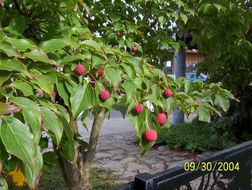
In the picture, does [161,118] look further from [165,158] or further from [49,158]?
[165,158]

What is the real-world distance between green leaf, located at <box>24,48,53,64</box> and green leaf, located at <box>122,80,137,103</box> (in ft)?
0.94

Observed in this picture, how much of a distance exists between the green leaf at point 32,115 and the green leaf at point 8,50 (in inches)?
7.0

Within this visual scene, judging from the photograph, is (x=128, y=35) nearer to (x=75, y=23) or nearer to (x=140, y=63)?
(x=75, y=23)

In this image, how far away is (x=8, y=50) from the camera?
3.59 feet

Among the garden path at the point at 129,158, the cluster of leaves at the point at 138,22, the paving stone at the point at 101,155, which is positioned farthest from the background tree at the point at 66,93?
the paving stone at the point at 101,155

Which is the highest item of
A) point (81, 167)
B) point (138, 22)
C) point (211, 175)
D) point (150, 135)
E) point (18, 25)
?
point (138, 22)

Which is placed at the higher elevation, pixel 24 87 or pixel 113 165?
pixel 24 87

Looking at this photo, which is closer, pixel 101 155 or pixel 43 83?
pixel 43 83

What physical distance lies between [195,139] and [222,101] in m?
5.58

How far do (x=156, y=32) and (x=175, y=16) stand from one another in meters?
0.45

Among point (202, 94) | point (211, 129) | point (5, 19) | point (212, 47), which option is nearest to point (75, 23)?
point (5, 19)

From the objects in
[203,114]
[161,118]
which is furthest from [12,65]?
[203,114]

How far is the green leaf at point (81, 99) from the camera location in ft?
4.01
